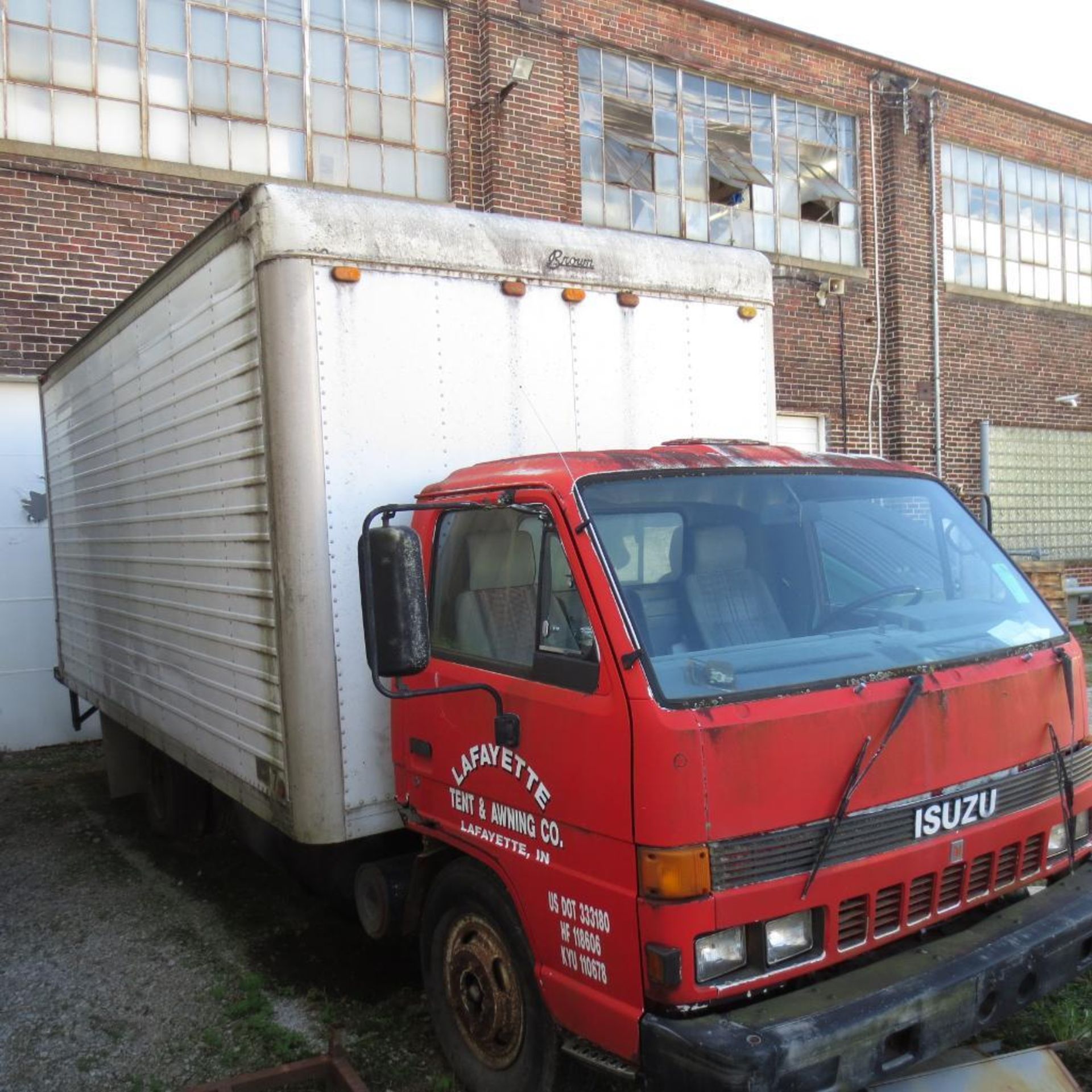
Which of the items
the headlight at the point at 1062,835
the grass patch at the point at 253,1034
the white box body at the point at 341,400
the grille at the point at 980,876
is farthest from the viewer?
the grass patch at the point at 253,1034

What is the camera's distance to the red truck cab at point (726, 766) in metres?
2.75

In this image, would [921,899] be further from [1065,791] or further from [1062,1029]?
[1062,1029]

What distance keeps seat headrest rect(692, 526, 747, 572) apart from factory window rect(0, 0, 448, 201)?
28.2 feet

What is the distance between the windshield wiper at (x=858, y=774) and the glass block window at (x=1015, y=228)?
13.5m

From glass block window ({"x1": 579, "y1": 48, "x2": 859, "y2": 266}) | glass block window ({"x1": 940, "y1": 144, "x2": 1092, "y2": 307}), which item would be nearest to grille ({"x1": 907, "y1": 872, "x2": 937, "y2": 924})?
glass block window ({"x1": 579, "y1": 48, "x2": 859, "y2": 266})

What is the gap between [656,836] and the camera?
2.72 m

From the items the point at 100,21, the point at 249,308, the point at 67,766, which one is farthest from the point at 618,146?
the point at 249,308

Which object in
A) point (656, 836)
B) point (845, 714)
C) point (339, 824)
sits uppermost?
point (845, 714)

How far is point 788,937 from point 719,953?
0.21 metres

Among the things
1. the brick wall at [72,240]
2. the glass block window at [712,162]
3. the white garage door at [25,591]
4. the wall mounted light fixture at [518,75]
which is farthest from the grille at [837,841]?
the glass block window at [712,162]

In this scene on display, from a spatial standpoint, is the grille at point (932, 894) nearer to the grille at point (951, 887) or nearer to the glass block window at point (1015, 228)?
the grille at point (951, 887)

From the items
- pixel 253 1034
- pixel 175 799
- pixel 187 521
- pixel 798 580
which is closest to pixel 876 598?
pixel 798 580

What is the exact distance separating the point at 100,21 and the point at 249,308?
7.47 meters

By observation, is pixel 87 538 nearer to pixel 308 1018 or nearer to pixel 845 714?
pixel 308 1018
